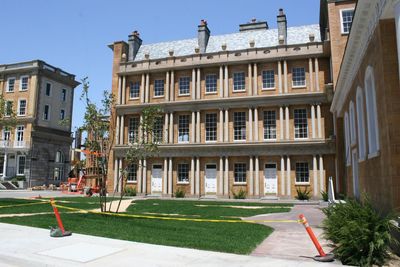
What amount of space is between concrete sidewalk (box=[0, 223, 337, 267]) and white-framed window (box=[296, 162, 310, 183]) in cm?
2367

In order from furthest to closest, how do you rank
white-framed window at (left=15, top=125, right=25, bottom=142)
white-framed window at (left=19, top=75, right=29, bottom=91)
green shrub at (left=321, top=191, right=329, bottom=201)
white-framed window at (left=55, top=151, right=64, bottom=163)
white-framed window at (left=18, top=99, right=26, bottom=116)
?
white-framed window at (left=55, top=151, right=64, bottom=163) < white-framed window at (left=19, top=75, right=29, bottom=91) < white-framed window at (left=18, top=99, right=26, bottom=116) < white-framed window at (left=15, top=125, right=25, bottom=142) < green shrub at (left=321, top=191, right=329, bottom=201)

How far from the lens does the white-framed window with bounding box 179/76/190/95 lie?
34906mm

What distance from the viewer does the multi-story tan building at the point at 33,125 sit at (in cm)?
4844

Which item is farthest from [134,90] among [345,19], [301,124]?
[345,19]

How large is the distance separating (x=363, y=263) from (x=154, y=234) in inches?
219

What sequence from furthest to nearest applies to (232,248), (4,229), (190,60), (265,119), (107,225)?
(190,60), (265,119), (107,225), (4,229), (232,248)

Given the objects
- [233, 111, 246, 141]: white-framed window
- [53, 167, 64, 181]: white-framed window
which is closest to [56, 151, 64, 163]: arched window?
[53, 167, 64, 181]: white-framed window

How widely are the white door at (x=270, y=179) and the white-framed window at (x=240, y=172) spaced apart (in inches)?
75.2

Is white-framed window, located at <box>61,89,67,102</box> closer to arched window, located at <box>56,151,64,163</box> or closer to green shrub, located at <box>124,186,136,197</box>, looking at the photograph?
arched window, located at <box>56,151,64,163</box>

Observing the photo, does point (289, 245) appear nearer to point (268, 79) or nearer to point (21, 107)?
point (268, 79)

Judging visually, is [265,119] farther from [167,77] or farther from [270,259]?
[270,259]

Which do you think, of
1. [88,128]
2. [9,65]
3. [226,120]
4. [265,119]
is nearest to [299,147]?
[265,119]

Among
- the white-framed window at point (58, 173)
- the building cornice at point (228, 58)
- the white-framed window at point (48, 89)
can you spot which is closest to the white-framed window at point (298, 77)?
the building cornice at point (228, 58)

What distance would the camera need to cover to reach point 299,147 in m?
30.0
